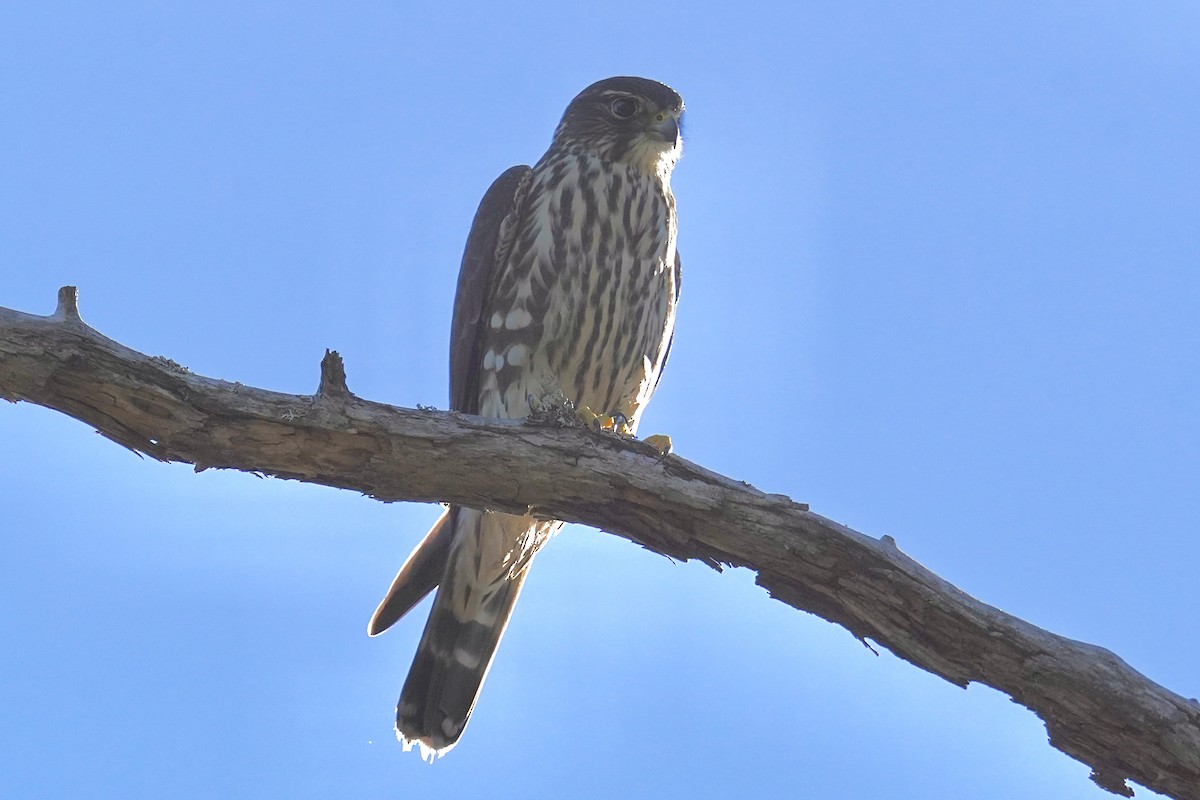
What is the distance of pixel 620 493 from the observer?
3.50 m

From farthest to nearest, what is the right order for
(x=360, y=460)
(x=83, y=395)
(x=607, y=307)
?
1. (x=607, y=307)
2. (x=360, y=460)
3. (x=83, y=395)

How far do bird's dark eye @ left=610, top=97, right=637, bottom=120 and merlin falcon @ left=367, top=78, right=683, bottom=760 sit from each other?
0.14 metres

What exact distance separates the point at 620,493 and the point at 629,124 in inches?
93.7

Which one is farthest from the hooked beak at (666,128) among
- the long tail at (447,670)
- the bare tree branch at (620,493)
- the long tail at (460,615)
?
the bare tree branch at (620,493)

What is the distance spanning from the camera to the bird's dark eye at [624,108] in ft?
17.5

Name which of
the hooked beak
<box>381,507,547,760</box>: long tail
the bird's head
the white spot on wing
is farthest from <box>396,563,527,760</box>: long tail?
the hooked beak

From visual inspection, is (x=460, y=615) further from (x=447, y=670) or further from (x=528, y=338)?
(x=528, y=338)

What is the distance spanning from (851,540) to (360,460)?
1.42 meters

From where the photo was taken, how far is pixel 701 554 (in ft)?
11.4

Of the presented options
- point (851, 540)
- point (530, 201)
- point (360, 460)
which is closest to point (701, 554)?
point (851, 540)

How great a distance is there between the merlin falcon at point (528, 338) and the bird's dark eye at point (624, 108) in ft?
0.47

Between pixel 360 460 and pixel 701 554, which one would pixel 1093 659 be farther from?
pixel 360 460

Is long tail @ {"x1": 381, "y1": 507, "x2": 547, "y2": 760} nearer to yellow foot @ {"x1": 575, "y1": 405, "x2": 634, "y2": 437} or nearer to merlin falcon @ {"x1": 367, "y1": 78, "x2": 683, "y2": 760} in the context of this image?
merlin falcon @ {"x1": 367, "y1": 78, "x2": 683, "y2": 760}

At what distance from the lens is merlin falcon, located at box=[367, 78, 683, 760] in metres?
4.70
